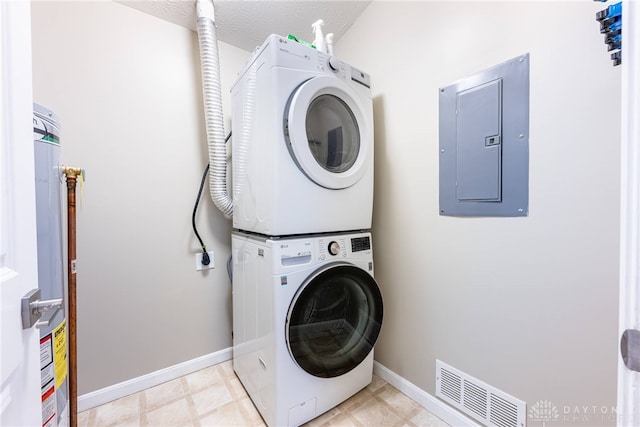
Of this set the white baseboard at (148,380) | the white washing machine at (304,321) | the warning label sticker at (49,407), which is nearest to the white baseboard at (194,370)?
the white baseboard at (148,380)

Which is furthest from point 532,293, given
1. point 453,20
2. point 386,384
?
point 453,20

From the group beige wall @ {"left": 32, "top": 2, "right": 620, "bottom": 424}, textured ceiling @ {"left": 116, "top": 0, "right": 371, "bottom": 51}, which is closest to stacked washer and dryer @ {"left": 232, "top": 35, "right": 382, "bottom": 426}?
beige wall @ {"left": 32, "top": 2, "right": 620, "bottom": 424}

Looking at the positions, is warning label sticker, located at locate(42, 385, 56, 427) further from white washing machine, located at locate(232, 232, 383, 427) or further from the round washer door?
the round washer door

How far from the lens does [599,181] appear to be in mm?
852

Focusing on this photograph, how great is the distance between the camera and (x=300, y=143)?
116cm

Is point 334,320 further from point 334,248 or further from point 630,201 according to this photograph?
point 630,201

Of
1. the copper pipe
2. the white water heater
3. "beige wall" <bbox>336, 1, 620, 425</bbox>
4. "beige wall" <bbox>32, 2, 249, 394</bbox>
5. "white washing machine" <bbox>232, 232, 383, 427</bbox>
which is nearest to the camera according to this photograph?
the white water heater

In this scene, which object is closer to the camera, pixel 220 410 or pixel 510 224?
pixel 510 224

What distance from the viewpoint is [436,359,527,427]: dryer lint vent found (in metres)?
1.06

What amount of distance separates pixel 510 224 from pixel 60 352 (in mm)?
1720

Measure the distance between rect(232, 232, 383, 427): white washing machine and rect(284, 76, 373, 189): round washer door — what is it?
13.4 inches

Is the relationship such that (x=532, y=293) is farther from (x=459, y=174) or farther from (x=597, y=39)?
Result: (x=597, y=39)

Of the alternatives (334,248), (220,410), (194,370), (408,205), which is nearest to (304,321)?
(334,248)

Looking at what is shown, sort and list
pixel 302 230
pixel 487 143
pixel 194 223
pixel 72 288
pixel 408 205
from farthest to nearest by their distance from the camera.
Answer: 1. pixel 194 223
2. pixel 408 205
3. pixel 302 230
4. pixel 487 143
5. pixel 72 288
